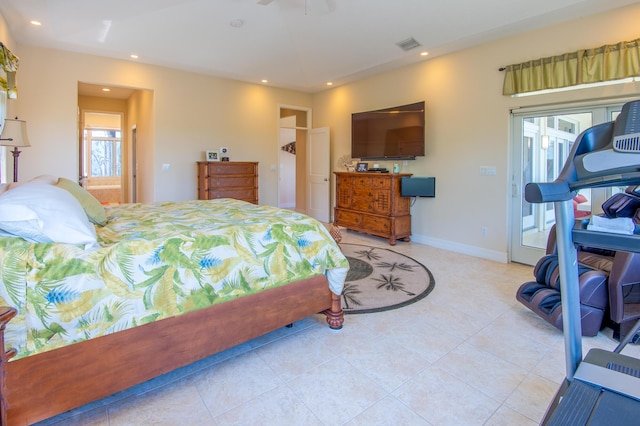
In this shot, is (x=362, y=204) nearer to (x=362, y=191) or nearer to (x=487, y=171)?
(x=362, y=191)

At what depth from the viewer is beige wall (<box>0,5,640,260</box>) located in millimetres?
4133

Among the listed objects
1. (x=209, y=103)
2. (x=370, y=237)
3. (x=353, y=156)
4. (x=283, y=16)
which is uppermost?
(x=283, y=16)

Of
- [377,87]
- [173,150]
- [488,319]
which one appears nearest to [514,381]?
[488,319]

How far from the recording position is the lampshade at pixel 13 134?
3057mm

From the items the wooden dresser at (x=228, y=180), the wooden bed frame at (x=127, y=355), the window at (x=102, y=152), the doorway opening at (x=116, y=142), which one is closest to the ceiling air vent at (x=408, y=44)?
the wooden dresser at (x=228, y=180)

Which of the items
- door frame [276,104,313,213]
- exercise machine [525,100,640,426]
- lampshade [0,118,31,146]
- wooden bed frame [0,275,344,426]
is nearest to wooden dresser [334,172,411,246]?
door frame [276,104,313,213]

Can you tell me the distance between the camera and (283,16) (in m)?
4.45

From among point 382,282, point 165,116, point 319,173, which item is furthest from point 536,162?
point 165,116

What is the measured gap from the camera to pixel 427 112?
521 centimetres

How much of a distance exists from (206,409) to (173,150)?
4.91 m

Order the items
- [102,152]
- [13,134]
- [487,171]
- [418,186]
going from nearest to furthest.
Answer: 1. [13,134]
2. [487,171]
3. [418,186]
4. [102,152]

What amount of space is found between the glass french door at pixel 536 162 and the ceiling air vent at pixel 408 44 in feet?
5.31

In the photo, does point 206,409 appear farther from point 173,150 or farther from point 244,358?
point 173,150

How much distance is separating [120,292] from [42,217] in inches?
19.1
